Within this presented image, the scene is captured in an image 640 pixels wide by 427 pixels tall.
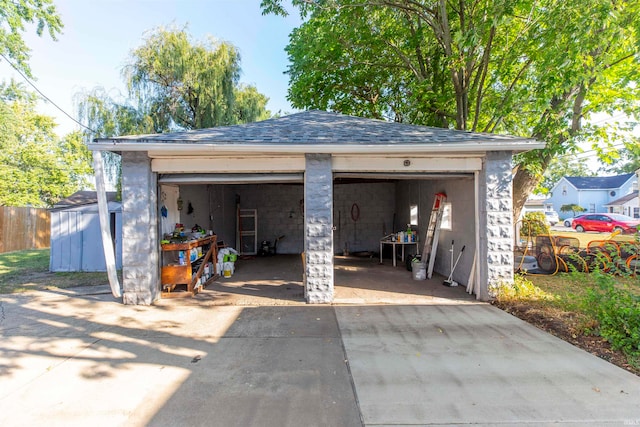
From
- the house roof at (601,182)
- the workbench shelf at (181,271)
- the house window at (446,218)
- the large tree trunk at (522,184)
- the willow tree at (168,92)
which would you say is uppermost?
the willow tree at (168,92)

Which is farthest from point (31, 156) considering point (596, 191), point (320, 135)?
point (596, 191)

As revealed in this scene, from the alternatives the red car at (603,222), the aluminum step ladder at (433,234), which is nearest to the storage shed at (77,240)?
the aluminum step ladder at (433,234)

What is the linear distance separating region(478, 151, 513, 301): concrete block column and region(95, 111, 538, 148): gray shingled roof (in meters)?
0.49

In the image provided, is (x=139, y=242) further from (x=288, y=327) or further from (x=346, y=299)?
(x=346, y=299)

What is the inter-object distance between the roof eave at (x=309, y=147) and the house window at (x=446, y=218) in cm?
227

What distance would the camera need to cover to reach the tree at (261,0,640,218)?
646 centimetres

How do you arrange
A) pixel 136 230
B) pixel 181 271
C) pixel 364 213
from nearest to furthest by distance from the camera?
pixel 136 230
pixel 181 271
pixel 364 213

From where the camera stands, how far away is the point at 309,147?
5.23m

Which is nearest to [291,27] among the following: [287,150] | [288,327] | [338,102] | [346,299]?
[338,102]

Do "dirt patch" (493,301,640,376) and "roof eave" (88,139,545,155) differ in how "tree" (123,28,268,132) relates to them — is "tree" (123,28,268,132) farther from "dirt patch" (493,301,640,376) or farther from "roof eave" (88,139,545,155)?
"dirt patch" (493,301,640,376)

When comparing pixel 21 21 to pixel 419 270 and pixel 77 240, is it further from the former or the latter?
pixel 419 270

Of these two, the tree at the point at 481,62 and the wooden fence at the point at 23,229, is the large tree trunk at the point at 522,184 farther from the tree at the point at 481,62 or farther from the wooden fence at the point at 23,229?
the wooden fence at the point at 23,229

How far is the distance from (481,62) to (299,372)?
8865mm

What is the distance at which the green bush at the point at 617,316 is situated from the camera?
3.47 metres
